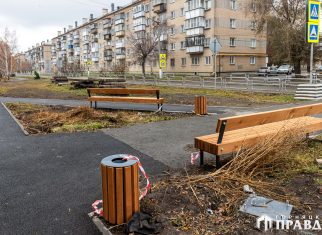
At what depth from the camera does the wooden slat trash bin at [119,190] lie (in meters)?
3.21

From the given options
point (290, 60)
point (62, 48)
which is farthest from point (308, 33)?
point (62, 48)

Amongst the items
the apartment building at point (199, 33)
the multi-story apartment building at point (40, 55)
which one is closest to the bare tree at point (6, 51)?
the apartment building at point (199, 33)

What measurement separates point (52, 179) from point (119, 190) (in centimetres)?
193

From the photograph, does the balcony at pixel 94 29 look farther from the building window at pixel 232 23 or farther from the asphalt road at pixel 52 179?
the asphalt road at pixel 52 179

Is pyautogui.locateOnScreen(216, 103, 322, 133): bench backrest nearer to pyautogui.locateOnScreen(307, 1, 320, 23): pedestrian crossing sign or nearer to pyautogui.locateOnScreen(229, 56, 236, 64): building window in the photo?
pyautogui.locateOnScreen(307, 1, 320, 23): pedestrian crossing sign

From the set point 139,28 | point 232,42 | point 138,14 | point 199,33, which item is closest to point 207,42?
point 199,33

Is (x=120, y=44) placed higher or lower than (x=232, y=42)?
higher

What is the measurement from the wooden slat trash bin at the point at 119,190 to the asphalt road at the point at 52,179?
0.93 feet

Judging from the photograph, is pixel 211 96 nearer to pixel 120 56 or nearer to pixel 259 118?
pixel 259 118

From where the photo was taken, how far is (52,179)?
4.74 metres

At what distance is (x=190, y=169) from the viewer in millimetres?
5066

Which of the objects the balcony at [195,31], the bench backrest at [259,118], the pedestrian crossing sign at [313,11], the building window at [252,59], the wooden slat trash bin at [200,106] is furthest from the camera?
the building window at [252,59]

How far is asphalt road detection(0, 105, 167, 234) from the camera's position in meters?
3.46

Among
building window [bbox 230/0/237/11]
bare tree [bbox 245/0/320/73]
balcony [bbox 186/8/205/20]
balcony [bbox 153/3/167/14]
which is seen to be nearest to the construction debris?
bare tree [bbox 245/0/320/73]
